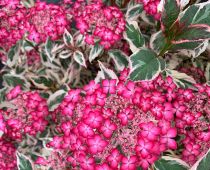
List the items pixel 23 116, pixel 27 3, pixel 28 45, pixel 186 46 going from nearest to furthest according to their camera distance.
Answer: pixel 186 46 → pixel 23 116 → pixel 28 45 → pixel 27 3

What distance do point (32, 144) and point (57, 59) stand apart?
507mm

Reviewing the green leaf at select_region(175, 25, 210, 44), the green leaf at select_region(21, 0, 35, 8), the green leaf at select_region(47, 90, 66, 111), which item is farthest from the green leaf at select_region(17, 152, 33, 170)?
the green leaf at select_region(21, 0, 35, 8)

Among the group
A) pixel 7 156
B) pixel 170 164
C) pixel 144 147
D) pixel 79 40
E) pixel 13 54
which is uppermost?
pixel 79 40

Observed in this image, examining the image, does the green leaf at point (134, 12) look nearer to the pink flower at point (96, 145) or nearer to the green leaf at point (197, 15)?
the green leaf at point (197, 15)

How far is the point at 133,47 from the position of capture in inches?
58.0

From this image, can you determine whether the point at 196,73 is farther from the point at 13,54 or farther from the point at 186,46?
the point at 13,54

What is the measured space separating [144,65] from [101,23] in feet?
1.19

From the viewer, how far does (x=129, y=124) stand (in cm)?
124

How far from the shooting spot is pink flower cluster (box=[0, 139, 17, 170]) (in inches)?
65.8

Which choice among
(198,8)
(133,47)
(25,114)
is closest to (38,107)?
(25,114)

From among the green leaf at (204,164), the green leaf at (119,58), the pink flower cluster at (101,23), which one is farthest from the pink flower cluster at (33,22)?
the green leaf at (204,164)

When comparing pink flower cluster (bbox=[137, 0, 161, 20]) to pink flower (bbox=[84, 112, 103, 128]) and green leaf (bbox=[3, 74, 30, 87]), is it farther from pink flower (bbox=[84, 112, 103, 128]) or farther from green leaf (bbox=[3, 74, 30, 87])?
green leaf (bbox=[3, 74, 30, 87])

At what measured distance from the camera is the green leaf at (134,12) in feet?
5.58

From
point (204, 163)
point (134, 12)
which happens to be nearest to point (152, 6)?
point (134, 12)
